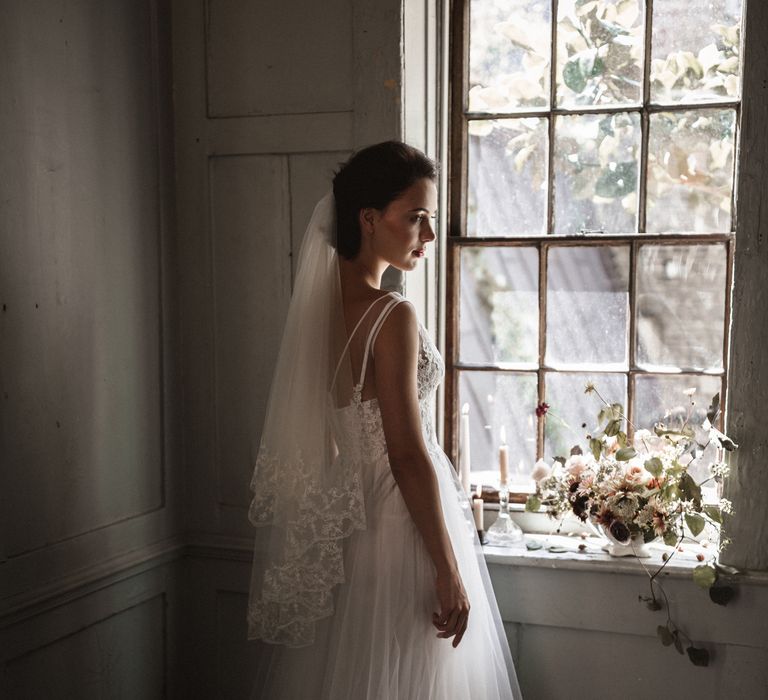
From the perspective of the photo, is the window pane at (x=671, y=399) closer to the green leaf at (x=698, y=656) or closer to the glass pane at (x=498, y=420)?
the glass pane at (x=498, y=420)

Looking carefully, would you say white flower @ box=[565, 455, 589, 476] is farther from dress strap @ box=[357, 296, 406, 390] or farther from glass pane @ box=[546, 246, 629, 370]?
dress strap @ box=[357, 296, 406, 390]

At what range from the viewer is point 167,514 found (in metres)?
2.50

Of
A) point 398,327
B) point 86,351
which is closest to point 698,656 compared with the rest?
point 398,327

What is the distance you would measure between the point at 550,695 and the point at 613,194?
4.79 ft

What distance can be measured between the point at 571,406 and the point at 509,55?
1089 millimetres

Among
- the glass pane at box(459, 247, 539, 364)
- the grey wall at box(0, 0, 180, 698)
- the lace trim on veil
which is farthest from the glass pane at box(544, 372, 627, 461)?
the grey wall at box(0, 0, 180, 698)

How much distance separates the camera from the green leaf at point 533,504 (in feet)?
7.91

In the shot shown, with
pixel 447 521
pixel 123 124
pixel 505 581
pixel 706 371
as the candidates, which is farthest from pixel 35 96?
pixel 706 371

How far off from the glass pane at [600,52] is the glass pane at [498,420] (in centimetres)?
87

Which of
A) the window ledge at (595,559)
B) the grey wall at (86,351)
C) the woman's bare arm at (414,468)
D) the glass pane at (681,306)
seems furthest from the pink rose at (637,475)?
the grey wall at (86,351)

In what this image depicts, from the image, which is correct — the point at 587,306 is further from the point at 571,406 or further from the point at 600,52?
the point at 600,52

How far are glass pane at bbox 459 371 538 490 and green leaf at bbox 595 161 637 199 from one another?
1.94 feet

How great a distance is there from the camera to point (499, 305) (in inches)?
104

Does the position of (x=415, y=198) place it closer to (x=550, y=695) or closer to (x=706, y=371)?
(x=706, y=371)
